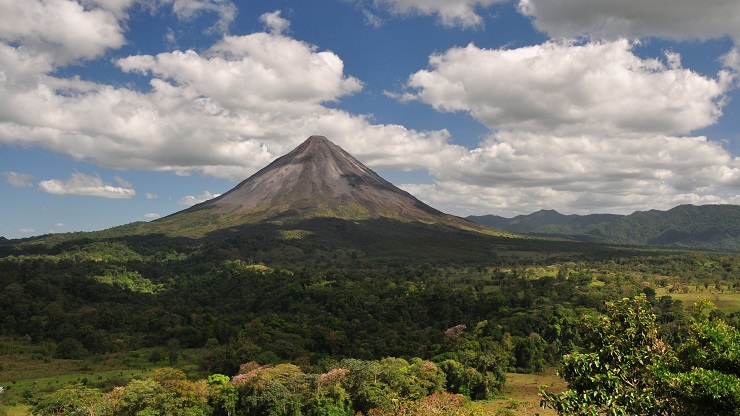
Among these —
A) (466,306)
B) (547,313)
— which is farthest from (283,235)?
(547,313)

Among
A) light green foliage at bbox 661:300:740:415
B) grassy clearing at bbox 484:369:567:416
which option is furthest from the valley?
grassy clearing at bbox 484:369:567:416

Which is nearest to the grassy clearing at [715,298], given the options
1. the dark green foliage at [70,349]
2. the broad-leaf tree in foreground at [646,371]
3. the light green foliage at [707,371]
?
the light green foliage at [707,371]

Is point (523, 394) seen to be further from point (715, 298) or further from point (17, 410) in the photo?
point (715, 298)

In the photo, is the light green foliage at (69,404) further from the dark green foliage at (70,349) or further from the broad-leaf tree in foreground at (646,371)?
the broad-leaf tree in foreground at (646,371)

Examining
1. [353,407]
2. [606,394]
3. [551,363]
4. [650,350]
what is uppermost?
[650,350]

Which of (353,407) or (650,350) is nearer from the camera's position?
(650,350)

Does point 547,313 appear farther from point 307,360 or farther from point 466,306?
point 307,360

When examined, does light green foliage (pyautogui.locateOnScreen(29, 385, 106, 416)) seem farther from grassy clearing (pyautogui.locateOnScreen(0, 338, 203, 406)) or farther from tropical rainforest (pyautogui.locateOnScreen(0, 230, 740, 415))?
grassy clearing (pyautogui.locateOnScreen(0, 338, 203, 406))

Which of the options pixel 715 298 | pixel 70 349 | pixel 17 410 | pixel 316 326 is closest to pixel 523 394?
pixel 316 326
